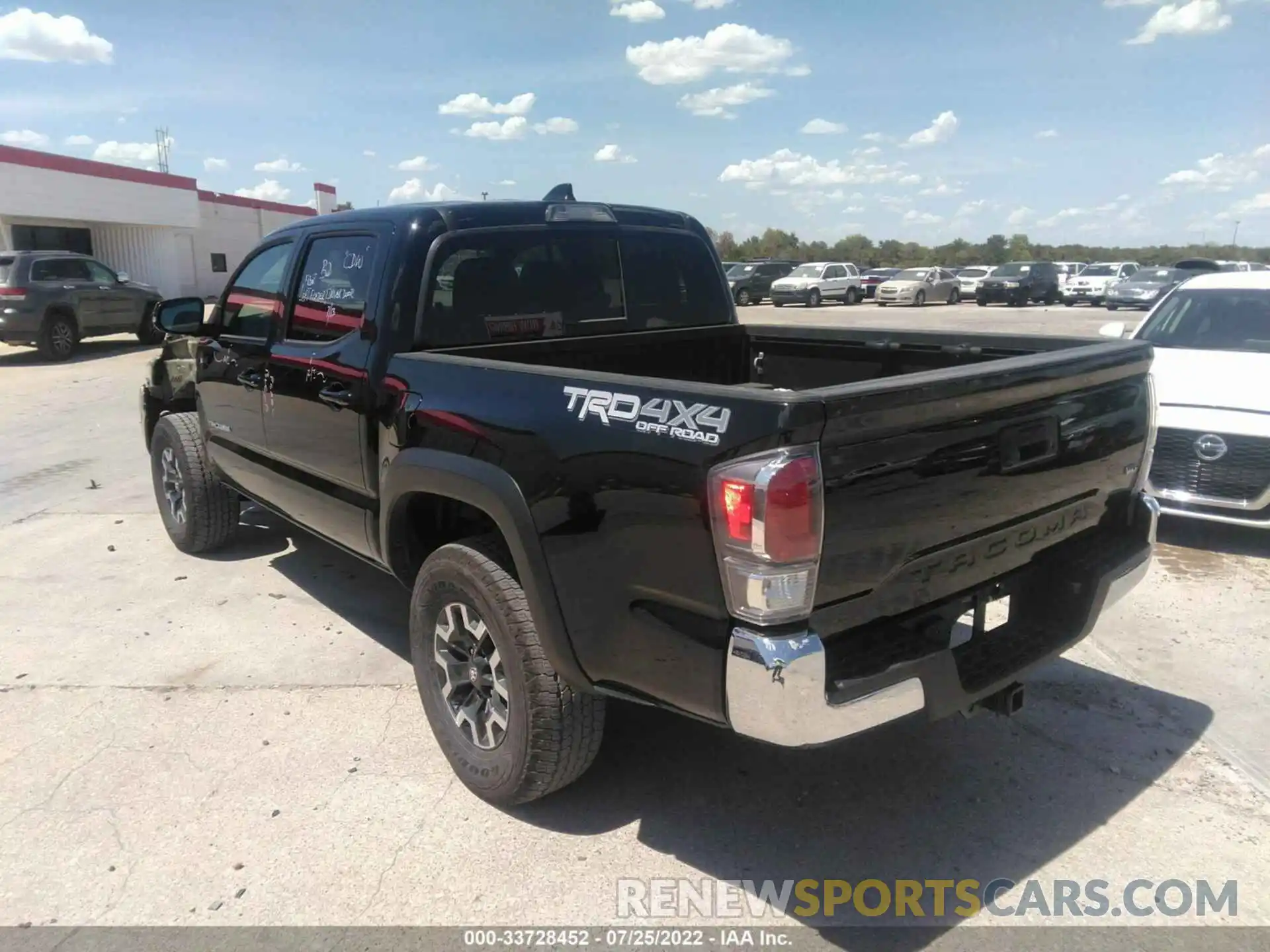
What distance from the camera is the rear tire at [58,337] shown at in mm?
16531

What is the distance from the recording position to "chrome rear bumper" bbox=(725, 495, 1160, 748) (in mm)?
2203

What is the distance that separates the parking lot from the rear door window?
64.4 inches

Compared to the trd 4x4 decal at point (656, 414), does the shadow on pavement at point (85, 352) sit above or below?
below

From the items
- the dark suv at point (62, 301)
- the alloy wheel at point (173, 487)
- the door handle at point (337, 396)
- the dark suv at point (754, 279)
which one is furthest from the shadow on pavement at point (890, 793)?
the dark suv at point (754, 279)

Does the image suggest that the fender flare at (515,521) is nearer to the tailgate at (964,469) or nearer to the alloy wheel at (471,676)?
the alloy wheel at (471,676)

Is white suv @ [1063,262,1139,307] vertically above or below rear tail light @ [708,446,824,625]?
above

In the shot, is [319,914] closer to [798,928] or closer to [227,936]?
[227,936]

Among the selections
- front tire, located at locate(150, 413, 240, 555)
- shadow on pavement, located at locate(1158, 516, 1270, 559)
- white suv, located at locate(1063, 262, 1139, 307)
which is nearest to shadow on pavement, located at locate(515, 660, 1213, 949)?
shadow on pavement, located at locate(1158, 516, 1270, 559)

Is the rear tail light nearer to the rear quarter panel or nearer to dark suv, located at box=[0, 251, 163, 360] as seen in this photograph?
the rear quarter panel

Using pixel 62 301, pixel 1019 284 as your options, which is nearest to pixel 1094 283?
pixel 1019 284

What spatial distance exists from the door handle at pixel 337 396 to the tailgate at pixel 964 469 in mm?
2111

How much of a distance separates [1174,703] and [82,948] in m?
3.95

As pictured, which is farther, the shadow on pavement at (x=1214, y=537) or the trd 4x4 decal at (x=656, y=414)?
the shadow on pavement at (x=1214, y=537)

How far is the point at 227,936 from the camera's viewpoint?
2592mm
